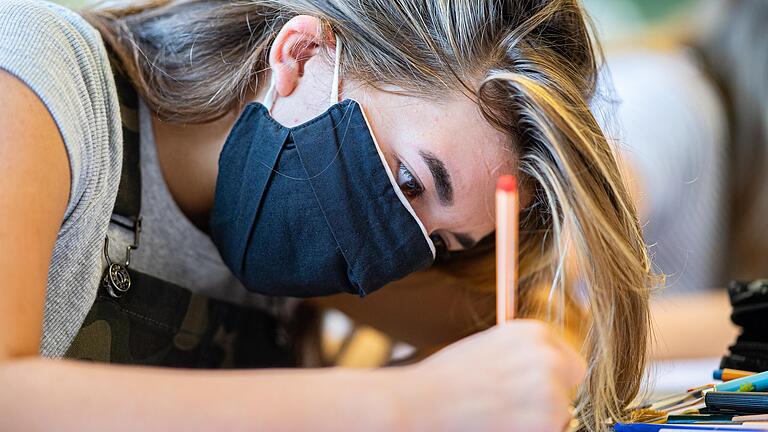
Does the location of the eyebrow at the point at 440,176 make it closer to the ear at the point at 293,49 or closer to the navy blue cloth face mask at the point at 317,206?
the navy blue cloth face mask at the point at 317,206

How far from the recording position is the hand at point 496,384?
572 mm

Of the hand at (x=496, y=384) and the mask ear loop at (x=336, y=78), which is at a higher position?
the mask ear loop at (x=336, y=78)

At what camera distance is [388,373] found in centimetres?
59

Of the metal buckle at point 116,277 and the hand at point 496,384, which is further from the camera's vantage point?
the metal buckle at point 116,277

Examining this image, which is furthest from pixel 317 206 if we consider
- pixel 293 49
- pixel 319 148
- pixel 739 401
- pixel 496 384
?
pixel 739 401

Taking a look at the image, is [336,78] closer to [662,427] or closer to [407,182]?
[407,182]

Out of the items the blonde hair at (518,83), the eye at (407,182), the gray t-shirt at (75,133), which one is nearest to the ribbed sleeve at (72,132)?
the gray t-shirt at (75,133)

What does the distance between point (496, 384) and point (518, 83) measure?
353 millimetres

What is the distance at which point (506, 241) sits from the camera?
0.64m

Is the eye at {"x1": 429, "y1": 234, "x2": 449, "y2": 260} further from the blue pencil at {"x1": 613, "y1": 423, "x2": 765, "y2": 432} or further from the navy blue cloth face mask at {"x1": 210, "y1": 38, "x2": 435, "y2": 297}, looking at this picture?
the blue pencil at {"x1": 613, "y1": 423, "x2": 765, "y2": 432}

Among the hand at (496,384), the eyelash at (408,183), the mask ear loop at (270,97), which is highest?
the mask ear loop at (270,97)

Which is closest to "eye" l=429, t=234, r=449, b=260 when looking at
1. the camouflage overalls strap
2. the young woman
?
the young woman

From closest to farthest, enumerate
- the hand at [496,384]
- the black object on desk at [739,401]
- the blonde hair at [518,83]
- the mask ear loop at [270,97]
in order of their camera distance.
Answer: the hand at [496,384]
the black object on desk at [739,401]
the blonde hair at [518,83]
the mask ear loop at [270,97]

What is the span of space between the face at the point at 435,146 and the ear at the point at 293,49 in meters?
0.03
